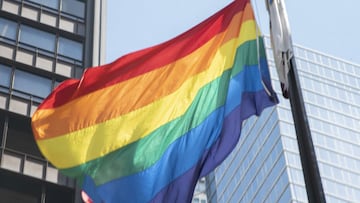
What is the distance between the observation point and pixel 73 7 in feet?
126

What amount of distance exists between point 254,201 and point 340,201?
11499mm

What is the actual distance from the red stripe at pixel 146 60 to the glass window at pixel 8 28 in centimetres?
1916

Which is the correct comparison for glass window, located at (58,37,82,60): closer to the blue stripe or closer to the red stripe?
the red stripe

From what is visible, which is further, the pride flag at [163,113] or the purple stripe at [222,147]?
the pride flag at [163,113]

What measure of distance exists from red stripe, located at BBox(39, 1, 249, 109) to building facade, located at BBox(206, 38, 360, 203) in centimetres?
7506

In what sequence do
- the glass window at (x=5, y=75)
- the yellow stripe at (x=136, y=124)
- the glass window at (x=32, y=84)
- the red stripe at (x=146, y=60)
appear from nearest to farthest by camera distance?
1. the yellow stripe at (x=136, y=124)
2. the red stripe at (x=146, y=60)
3. the glass window at (x=5, y=75)
4. the glass window at (x=32, y=84)

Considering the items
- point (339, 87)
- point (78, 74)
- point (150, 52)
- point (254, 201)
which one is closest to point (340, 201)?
point (254, 201)

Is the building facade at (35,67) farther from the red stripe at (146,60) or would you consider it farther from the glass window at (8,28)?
the red stripe at (146,60)

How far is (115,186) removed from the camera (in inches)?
584

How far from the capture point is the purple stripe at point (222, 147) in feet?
44.6

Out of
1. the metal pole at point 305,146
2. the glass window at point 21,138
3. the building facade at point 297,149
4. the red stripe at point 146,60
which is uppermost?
the building facade at point 297,149

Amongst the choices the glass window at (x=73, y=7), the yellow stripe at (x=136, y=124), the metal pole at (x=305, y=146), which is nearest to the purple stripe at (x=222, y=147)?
the yellow stripe at (x=136, y=124)

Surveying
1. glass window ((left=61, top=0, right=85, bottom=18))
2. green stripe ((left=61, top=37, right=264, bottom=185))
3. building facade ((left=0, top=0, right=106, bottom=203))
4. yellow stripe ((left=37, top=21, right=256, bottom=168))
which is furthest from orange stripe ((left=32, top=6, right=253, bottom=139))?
glass window ((left=61, top=0, right=85, bottom=18))

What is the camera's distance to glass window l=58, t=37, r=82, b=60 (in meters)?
36.3
